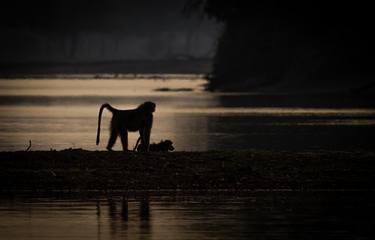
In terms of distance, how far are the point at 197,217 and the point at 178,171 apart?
14.5 ft

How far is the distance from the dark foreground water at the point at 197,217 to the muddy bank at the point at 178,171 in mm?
901

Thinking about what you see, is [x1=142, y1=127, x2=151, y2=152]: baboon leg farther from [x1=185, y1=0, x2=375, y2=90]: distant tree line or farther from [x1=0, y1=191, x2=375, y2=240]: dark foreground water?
[x1=185, y1=0, x2=375, y2=90]: distant tree line

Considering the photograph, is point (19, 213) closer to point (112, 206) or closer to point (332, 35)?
point (112, 206)

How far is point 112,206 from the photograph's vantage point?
20.9 meters

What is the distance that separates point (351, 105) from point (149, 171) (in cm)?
3990

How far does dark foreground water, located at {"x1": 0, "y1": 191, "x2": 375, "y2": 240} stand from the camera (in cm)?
1794

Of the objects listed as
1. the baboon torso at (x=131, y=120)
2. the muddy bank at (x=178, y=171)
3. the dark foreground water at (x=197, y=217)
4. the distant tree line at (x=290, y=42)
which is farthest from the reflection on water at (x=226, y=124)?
the dark foreground water at (x=197, y=217)

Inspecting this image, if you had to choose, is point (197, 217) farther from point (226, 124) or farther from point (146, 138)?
point (226, 124)

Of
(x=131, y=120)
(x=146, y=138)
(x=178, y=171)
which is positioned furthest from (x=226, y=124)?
(x=178, y=171)

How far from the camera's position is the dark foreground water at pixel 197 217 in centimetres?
1794

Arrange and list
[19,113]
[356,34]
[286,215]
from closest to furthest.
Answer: [286,215], [19,113], [356,34]

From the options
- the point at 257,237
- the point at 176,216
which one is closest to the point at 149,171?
the point at 176,216

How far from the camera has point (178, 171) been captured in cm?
2402

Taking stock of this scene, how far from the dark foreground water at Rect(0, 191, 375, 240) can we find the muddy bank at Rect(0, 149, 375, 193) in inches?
35.5
